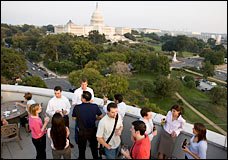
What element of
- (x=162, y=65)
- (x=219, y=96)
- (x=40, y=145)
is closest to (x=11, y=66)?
(x=40, y=145)

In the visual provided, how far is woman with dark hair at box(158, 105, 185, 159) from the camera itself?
311cm

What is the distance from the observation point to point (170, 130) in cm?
319

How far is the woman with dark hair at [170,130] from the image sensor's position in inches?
122

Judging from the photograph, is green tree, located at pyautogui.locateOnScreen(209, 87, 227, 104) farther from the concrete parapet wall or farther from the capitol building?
the capitol building

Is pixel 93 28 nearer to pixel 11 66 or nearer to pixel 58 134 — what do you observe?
pixel 11 66

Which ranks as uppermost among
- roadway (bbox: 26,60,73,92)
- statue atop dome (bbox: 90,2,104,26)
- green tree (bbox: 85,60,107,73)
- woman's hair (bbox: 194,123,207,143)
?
statue atop dome (bbox: 90,2,104,26)

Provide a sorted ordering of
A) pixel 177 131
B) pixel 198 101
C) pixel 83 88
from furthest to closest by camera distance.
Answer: pixel 198 101, pixel 83 88, pixel 177 131

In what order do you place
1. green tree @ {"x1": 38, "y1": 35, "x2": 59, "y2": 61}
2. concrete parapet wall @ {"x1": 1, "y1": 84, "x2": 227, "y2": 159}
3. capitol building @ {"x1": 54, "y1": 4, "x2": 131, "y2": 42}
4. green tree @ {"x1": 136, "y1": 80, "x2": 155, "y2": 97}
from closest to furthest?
1. concrete parapet wall @ {"x1": 1, "y1": 84, "x2": 227, "y2": 159}
2. green tree @ {"x1": 136, "y1": 80, "x2": 155, "y2": 97}
3. green tree @ {"x1": 38, "y1": 35, "x2": 59, "y2": 61}
4. capitol building @ {"x1": 54, "y1": 4, "x2": 131, "y2": 42}

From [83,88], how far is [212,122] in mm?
18276

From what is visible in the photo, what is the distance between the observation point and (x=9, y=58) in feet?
79.3

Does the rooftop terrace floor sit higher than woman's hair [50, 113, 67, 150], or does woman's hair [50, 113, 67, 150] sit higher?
woman's hair [50, 113, 67, 150]

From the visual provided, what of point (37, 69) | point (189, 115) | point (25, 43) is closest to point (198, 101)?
point (189, 115)

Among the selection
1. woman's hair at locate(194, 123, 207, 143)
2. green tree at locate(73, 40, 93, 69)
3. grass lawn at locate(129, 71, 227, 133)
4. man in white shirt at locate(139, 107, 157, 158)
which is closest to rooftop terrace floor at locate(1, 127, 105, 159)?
man in white shirt at locate(139, 107, 157, 158)

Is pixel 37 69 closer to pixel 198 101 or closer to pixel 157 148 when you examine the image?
pixel 198 101
